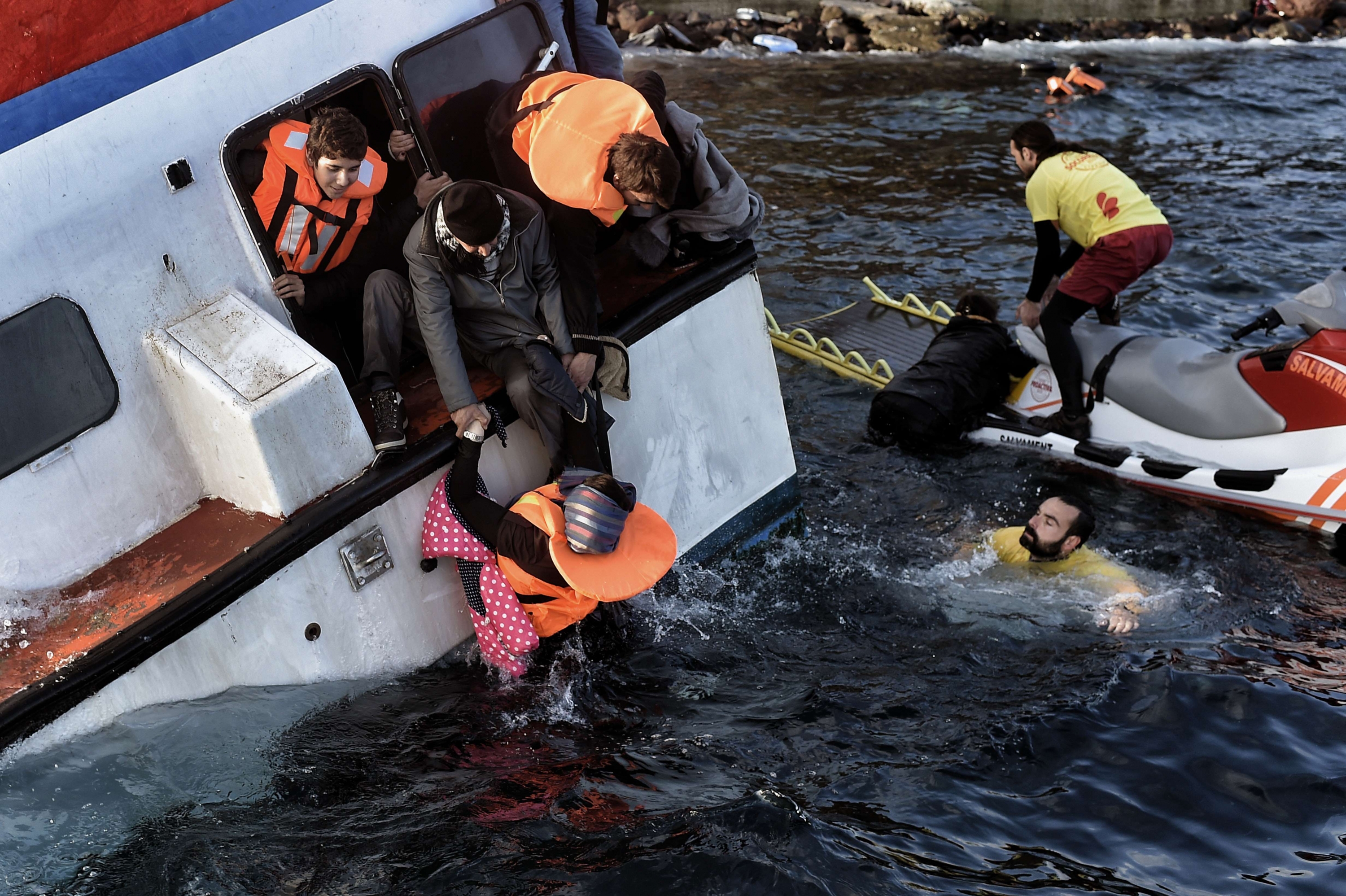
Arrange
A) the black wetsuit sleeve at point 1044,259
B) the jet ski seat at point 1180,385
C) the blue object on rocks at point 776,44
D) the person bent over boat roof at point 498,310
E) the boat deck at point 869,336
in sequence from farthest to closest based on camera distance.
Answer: the blue object on rocks at point 776,44
the boat deck at point 869,336
the black wetsuit sleeve at point 1044,259
the jet ski seat at point 1180,385
the person bent over boat roof at point 498,310

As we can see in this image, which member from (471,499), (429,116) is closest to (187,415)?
(471,499)

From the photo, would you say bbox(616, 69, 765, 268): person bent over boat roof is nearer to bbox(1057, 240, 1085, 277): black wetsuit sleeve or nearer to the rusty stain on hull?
the rusty stain on hull

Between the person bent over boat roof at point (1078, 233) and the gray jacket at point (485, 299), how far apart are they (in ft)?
11.9

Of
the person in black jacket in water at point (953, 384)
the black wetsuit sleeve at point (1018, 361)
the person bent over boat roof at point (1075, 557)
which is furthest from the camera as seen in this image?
the black wetsuit sleeve at point (1018, 361)

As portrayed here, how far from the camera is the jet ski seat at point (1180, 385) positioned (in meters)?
6.29

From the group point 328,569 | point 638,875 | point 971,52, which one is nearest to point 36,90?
point 328,569

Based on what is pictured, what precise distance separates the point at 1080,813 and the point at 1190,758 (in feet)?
2.06

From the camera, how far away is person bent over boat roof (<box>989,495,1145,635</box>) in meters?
5.41

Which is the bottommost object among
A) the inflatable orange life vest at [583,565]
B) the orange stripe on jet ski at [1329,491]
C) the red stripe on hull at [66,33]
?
the orange stripe on jet ski at [1329,491]

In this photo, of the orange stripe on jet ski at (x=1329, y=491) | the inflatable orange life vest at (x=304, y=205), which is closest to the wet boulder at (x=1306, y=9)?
the orange stripe on jet ski at (x=1329, y=491)

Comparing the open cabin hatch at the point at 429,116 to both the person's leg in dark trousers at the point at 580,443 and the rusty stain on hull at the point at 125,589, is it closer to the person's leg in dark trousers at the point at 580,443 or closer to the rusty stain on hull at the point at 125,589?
the person's leg in dark trousers at the point at 580,443

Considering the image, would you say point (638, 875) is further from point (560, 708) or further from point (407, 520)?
point (407, 520)

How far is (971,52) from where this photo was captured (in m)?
14.9

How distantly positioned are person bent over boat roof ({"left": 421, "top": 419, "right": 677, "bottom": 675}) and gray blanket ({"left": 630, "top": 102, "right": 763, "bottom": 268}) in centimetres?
123
